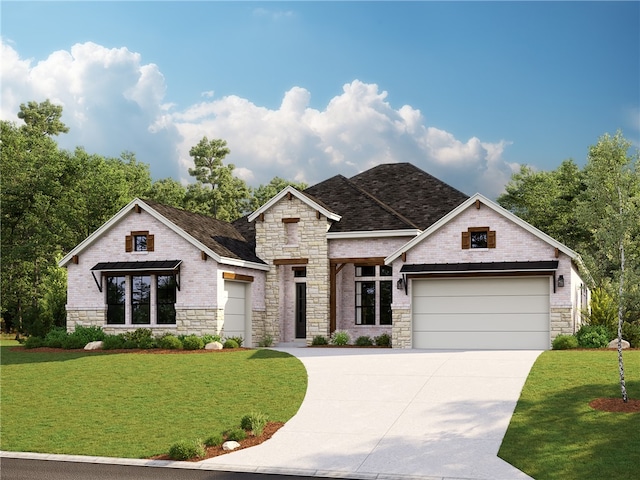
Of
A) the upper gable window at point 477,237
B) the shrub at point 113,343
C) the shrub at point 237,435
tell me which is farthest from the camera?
the shrub at point 113,343

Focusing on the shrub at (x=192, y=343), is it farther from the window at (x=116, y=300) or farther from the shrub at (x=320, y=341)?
the shrub at (x=320, y=341)

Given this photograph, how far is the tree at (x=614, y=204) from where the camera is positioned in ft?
57.6

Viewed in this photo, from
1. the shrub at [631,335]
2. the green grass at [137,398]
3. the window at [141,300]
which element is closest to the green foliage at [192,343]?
the green grass at [137,398]

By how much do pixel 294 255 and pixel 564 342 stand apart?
1217cm

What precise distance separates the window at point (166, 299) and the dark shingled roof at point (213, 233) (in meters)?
2.19

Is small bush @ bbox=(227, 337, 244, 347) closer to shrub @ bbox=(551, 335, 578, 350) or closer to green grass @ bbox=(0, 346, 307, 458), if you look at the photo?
green grass @ bbox=(0, 346, 307, 458)

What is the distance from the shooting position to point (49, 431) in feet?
55.7

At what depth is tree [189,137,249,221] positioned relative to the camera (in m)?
62.8

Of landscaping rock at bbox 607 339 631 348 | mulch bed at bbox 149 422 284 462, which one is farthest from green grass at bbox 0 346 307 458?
landscaping rock at bbox 607 339 631 348

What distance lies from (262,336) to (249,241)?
17.4 ft

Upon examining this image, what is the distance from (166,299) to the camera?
102 feet

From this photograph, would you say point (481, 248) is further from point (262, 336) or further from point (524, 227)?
point (262, 336)

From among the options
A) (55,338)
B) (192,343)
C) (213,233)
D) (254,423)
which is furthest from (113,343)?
(254,423)

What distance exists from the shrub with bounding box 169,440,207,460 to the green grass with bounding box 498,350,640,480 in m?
5.84
